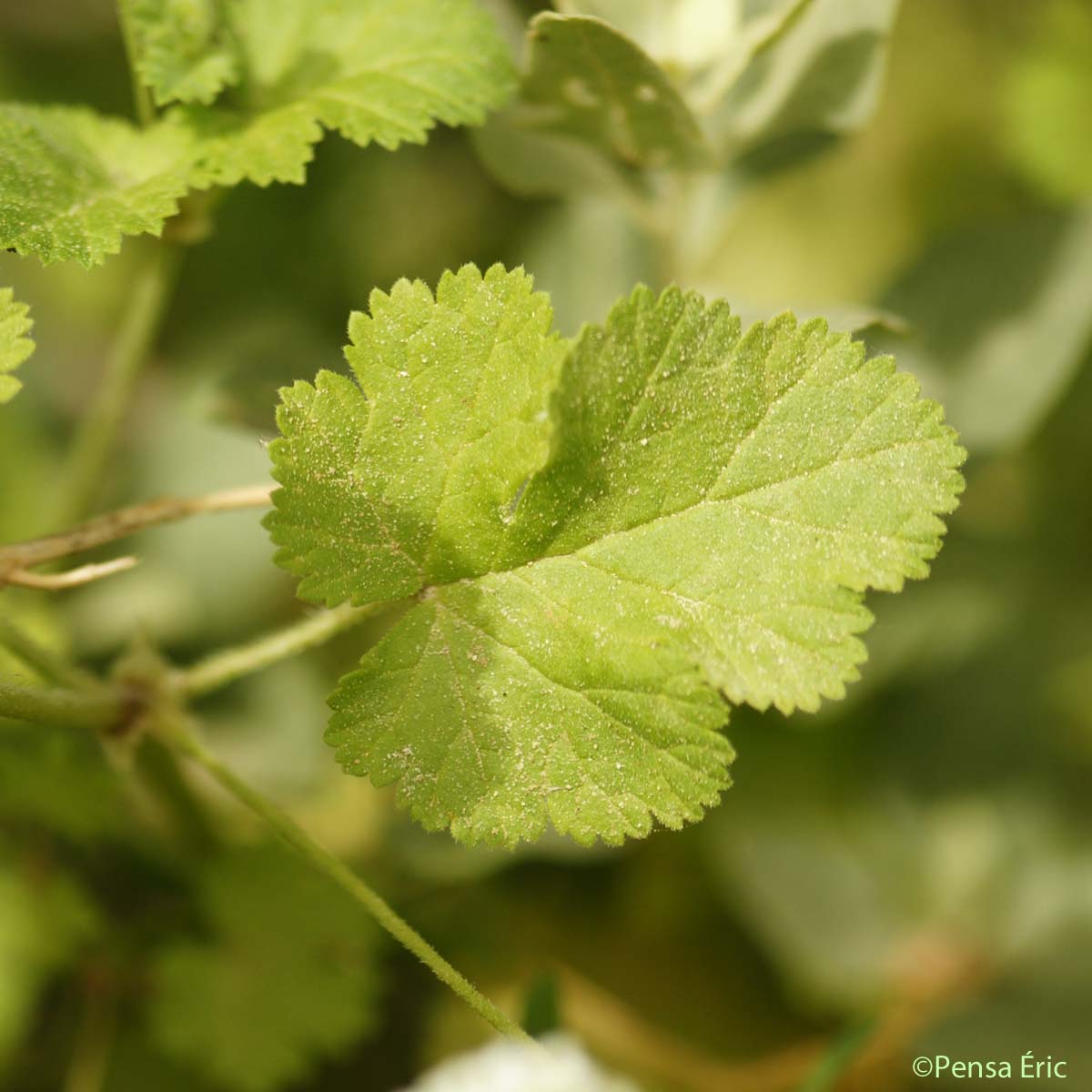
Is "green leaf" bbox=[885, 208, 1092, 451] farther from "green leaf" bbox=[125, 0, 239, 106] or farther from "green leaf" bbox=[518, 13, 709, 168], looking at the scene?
"green leaf" bbox=[125, 0, 239, 106]

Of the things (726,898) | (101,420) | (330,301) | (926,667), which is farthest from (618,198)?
(726,898)

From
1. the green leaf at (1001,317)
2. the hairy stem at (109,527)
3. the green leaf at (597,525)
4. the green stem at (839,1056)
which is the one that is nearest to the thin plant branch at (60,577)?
the hairy stem at (109,527)

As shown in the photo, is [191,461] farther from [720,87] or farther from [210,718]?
[720,87]

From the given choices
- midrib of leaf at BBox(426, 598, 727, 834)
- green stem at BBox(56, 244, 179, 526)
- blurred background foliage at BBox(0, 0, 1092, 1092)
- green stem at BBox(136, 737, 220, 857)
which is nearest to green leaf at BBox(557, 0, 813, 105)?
blurred background foliage at BBox(0, 0, 1092, 1092)

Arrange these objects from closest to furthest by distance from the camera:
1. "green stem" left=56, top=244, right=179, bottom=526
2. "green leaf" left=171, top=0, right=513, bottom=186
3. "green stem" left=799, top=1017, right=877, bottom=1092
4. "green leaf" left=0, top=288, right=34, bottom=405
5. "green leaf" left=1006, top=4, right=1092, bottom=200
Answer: "green leaf" left=0, top=288, right=34, bottom=405
"green leaf" left=171, top=0, right=513, bottom=186
"green stem" left=799, top=1017, right=877, bottom=1092
"green stem" left=56, top=244, right=179, bottom=526
"green leaf" left=1006, top=4, right=1092, bottom=200

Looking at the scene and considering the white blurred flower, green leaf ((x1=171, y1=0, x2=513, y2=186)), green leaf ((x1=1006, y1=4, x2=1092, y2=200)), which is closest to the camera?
the white blurred flower

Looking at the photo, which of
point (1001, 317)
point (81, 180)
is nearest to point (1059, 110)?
point (1001, 317)

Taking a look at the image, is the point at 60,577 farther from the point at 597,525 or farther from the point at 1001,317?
the point at 1001,317
